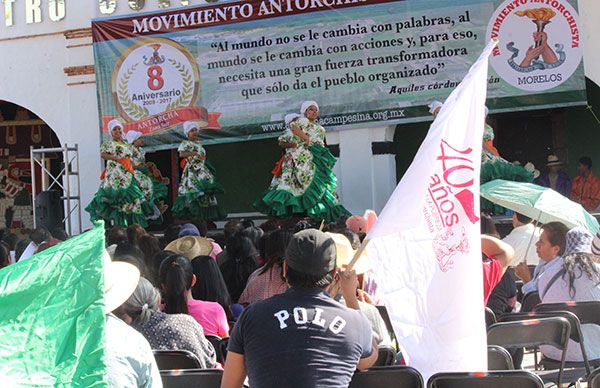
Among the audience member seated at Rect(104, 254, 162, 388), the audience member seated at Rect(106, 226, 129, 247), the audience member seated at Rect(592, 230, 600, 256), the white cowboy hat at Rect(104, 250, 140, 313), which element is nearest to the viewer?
the audience member seated at Rect(104, 254, 162, 388)

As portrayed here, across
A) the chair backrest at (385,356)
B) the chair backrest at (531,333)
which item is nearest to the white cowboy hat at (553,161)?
the chair backrest at (531,333)

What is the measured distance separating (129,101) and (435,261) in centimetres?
1063

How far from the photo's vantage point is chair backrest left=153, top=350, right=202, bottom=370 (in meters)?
4.45

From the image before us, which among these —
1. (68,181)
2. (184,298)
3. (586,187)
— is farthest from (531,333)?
(68,181)

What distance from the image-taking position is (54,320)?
8.91 feet

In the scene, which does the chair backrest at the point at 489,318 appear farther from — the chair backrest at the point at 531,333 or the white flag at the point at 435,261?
the white flag at the point at 435,261

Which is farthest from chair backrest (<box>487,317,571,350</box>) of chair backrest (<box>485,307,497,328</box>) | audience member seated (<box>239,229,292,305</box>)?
audience member seated (<box>239,229,292,305</box>)

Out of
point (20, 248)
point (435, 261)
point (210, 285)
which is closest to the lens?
point (435, 261)

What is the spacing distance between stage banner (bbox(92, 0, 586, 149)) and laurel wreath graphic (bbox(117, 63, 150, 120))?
13 mm

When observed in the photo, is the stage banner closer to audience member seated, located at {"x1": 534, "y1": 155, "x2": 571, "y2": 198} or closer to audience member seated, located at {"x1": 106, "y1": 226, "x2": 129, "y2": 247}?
audience member seated, located at {"x1": 534, "y1": 155, "x2": 571, "y2": 198}

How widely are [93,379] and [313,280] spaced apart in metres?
1.02

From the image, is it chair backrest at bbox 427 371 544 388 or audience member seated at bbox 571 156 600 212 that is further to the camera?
audience member seated at bbox 571 156 600 212

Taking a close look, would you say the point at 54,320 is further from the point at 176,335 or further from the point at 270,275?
the point at 270,275

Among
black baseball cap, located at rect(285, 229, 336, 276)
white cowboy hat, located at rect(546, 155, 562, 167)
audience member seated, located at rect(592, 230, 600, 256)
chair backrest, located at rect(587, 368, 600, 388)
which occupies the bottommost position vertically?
chair backrest, located at rect(587, 368, 600, 388)
